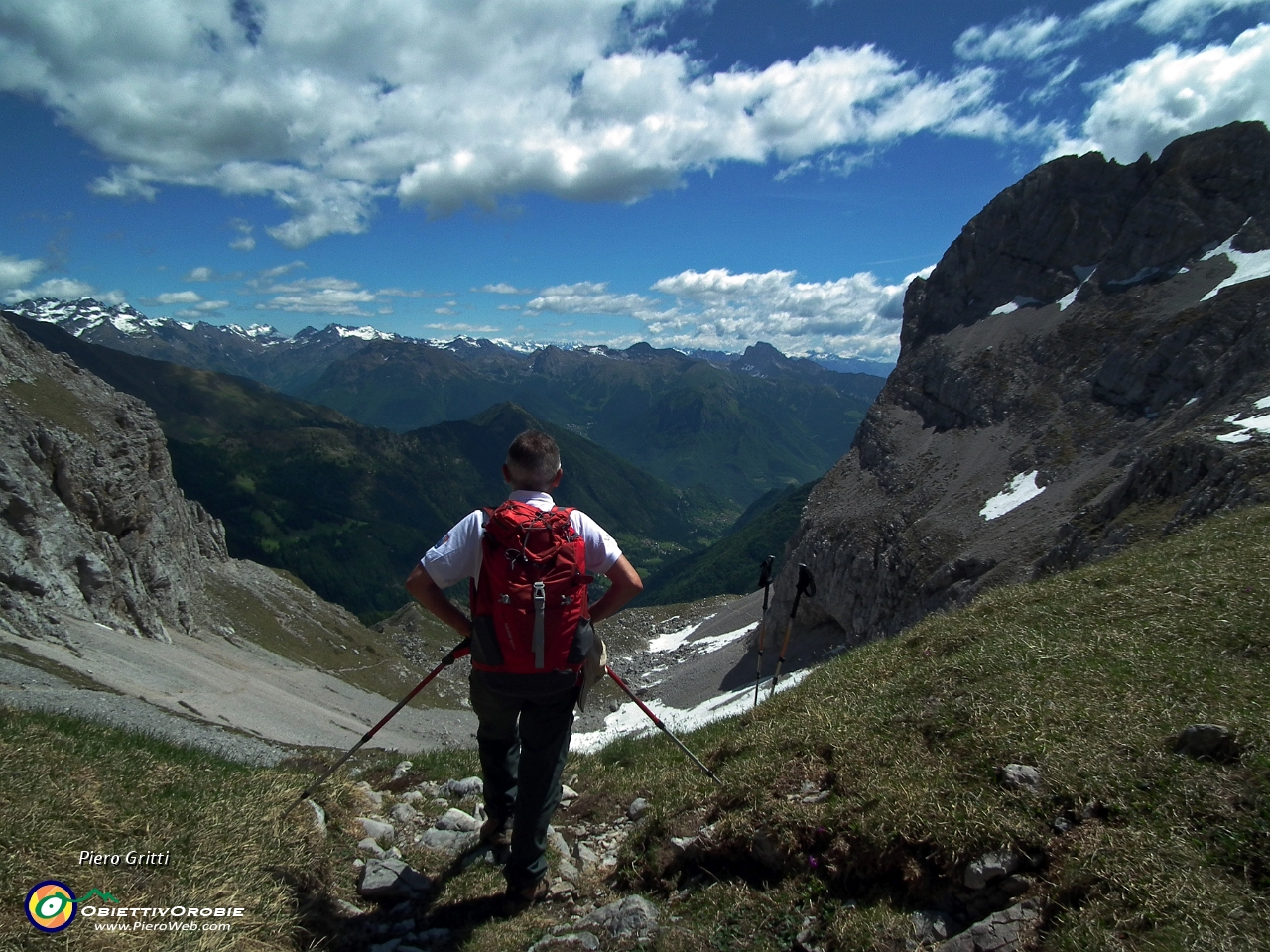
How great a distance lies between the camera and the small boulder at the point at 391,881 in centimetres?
690

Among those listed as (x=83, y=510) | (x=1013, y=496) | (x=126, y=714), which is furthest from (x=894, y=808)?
(x=83, y=510)

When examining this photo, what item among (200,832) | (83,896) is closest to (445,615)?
(200,832)

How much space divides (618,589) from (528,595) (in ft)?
4.59

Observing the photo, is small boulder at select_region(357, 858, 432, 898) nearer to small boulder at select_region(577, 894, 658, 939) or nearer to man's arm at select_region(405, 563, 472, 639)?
small boulder at select_region(577, 894, 658, 939)

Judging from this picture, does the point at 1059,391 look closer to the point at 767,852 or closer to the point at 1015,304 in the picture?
the point at 1015,304

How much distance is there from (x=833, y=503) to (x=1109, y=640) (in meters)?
91.8

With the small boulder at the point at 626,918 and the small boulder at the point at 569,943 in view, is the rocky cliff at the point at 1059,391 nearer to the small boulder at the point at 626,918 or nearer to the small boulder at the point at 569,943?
the small boulder at the point at 626,918

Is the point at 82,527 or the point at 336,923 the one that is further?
the point at 82,527

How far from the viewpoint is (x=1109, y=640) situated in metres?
9.15

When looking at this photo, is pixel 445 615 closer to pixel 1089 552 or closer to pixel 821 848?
pixel 821 848

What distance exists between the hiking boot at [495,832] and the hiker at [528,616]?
1033 millimetres

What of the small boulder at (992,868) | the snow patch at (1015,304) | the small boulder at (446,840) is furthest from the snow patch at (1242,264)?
the small boulder at (446,840)

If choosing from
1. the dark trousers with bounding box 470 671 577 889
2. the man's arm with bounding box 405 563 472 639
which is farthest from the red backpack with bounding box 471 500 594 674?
the dark trousers with bounding box 470 671 577 889

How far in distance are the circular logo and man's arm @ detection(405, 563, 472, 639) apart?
128 inches
